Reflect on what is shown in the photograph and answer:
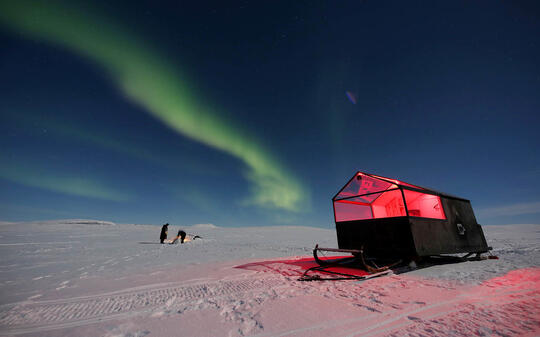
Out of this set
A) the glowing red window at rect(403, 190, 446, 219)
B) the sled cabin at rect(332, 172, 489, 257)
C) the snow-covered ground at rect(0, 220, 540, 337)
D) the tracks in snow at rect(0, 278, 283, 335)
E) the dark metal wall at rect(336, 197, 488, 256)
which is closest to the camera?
the snow-covered ground at rect(0, 220, 540, 337)

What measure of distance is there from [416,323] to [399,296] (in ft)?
A: 3.83

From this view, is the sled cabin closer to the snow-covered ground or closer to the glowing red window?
the glowing red window

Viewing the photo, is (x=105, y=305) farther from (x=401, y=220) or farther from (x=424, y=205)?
(x=424, y=205)

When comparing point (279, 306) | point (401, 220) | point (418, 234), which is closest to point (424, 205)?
point (418, 234)

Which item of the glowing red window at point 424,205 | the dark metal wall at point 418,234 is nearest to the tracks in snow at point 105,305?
the dark metal wall at point 418,234

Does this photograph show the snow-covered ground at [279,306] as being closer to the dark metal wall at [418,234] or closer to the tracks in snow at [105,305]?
the tracks in snow at [105,305]

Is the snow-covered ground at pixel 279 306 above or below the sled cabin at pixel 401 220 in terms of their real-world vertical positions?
below

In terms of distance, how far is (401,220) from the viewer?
19.4 feet

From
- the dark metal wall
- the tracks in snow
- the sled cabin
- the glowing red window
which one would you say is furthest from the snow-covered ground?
the glowing red window

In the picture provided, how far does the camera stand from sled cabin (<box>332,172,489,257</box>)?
5.93 meters

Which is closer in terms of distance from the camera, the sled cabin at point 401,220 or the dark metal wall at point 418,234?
the dark metal wall at point 418,234

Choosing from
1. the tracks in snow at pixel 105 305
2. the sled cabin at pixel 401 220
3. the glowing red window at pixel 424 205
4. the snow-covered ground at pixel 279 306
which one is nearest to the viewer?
the snow-covered ground at pixel 279 306

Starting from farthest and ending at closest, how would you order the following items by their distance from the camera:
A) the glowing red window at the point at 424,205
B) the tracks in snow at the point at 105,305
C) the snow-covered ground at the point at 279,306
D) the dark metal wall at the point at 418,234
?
the glowing red window at the point at 424,205 < the dark metal wall at the point at 418,234 < the tracks in snow at the point at 105,305 < the snow-covered ground at the point at 279,306

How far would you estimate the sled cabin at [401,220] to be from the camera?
5926 mm
